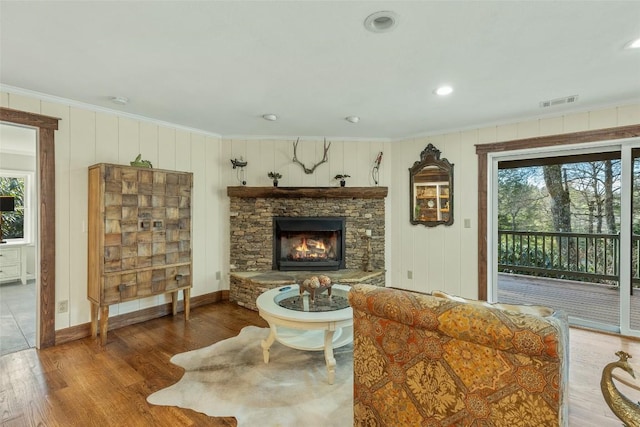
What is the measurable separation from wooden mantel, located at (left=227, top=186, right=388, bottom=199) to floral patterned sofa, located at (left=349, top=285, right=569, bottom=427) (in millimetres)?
2842

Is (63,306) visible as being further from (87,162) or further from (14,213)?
(14,213)

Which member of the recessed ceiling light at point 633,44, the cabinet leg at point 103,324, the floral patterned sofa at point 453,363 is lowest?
Answer: the cabinet leg at point 103,324

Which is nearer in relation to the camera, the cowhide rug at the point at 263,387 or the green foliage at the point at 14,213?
the cowhide rug at the point at 263,387

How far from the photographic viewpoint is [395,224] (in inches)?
189

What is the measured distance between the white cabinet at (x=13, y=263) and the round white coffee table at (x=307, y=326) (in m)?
5.38

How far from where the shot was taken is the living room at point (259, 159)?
3.13m

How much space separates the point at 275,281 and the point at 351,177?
1887 millimetres

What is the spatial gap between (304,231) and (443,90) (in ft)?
8.61

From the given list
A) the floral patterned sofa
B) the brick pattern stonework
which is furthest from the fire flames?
the floral patterned sofa

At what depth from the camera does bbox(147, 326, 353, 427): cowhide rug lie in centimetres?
201

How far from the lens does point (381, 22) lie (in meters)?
1.83

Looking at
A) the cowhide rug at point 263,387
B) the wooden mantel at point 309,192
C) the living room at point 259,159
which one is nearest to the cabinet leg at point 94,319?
the living room at point 259,159

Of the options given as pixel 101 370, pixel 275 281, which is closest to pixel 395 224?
pixel 275 281

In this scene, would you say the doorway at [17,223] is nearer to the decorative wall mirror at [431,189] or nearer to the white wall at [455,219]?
the white wall at [455,219]
